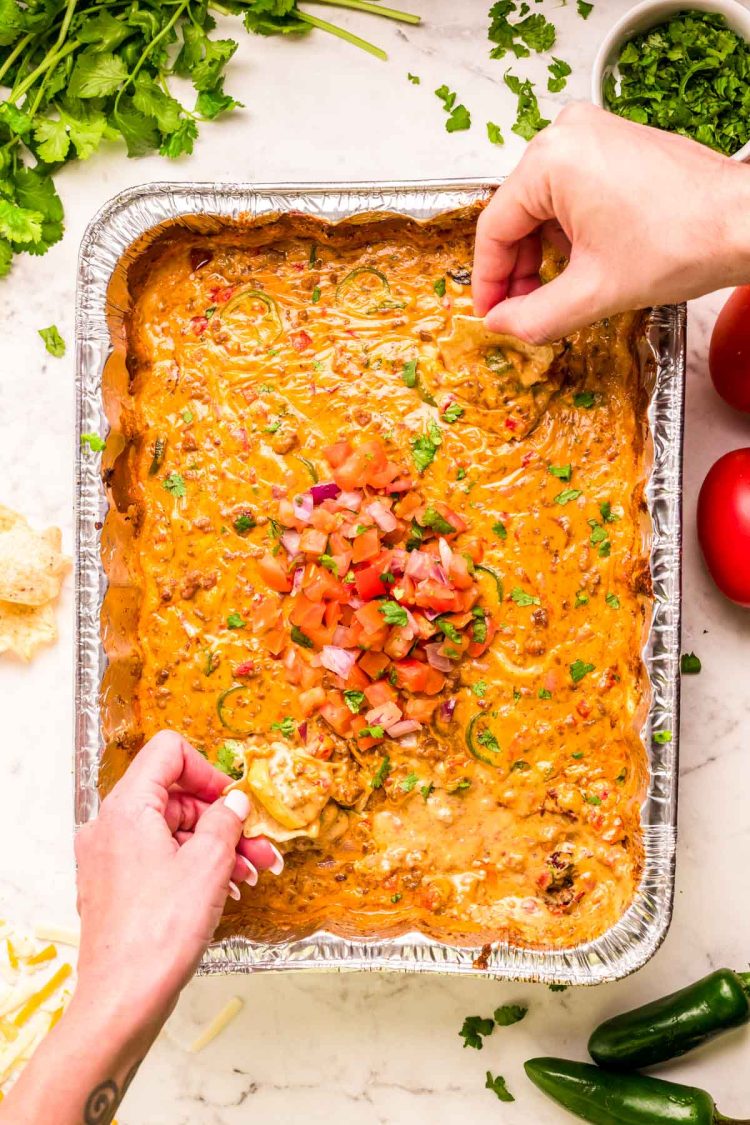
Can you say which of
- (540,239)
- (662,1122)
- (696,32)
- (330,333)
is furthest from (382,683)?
(696,32)

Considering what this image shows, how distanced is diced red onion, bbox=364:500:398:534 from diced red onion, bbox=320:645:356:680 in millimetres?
406

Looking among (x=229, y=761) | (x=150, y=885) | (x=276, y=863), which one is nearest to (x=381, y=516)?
(x=229, y=761)

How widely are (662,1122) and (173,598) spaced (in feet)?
7.98

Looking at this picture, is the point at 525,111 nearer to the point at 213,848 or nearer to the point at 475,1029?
the point at 213,848

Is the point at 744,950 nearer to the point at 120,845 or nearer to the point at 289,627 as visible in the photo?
the point at 289,627

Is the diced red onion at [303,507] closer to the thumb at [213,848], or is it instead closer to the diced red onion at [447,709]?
the diced red onion at [447,709]

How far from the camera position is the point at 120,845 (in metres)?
2.54

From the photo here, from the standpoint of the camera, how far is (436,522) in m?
3.14

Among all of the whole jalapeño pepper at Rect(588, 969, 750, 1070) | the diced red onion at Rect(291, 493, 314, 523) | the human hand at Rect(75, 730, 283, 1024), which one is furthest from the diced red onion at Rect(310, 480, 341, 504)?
the whole jalapeño pepper at Rect(588, 969, 750, 1070)

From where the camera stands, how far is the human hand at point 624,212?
2.70 metres

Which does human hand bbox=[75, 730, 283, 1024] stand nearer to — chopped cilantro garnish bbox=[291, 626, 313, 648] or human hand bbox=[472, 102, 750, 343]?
chopped cilantro garnish bbox=[291, 626, 313, 648]

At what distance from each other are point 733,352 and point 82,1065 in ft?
9.42

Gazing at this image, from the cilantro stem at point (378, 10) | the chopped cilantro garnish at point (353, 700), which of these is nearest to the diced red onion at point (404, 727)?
Result: the chopped cilantro garnish at point (353, 700)

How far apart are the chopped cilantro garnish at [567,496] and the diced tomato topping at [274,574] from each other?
906mm
